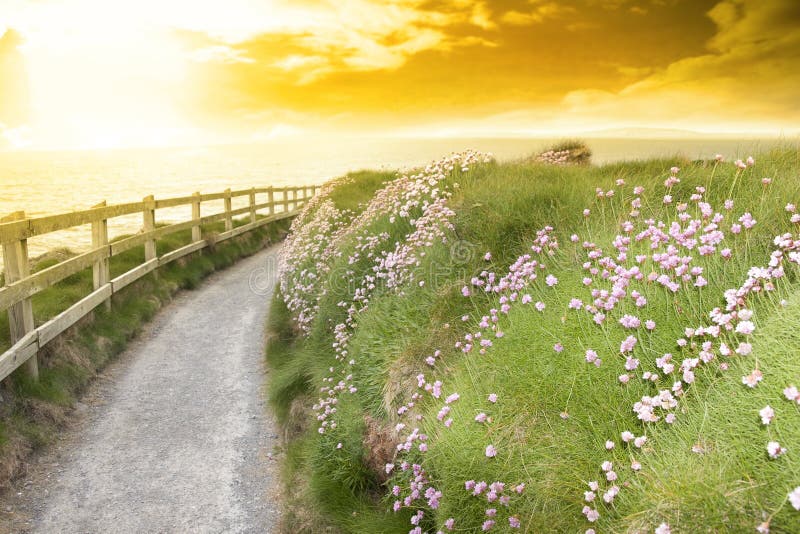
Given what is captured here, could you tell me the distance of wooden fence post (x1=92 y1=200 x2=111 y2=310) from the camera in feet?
32.6

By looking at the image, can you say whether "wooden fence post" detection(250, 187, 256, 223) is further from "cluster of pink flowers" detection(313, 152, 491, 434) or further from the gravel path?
"cluster of pink flowers" detection(313, 152, 491, 434)

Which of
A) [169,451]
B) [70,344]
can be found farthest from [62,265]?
[169,451]

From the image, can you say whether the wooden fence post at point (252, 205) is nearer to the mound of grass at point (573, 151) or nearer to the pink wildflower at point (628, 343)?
the mound of grass at point (573, 151)

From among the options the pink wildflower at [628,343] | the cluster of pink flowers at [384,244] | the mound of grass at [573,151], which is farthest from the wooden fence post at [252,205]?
the pink wildflower at [628,343]

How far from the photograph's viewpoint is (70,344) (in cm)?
846

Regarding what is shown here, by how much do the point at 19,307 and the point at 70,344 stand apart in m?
1.42

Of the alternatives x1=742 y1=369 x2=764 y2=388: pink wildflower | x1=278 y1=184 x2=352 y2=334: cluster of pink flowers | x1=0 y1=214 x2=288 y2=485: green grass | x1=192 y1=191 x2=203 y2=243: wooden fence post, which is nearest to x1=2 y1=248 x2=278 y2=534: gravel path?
x1=0 y1=214 x2=288 y2=485: green grass

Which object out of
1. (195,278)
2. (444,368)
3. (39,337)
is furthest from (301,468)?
(195,278)

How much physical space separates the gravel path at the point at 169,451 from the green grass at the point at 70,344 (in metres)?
0.28

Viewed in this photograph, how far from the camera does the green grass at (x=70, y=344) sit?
6387 millimetres

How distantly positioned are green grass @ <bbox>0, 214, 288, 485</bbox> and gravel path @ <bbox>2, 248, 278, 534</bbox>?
0.28 metres

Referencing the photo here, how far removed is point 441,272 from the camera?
6215 mm

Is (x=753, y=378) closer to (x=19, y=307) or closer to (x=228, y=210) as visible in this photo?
(x=19, y=307)

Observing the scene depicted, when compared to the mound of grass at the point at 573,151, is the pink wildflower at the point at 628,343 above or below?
below
